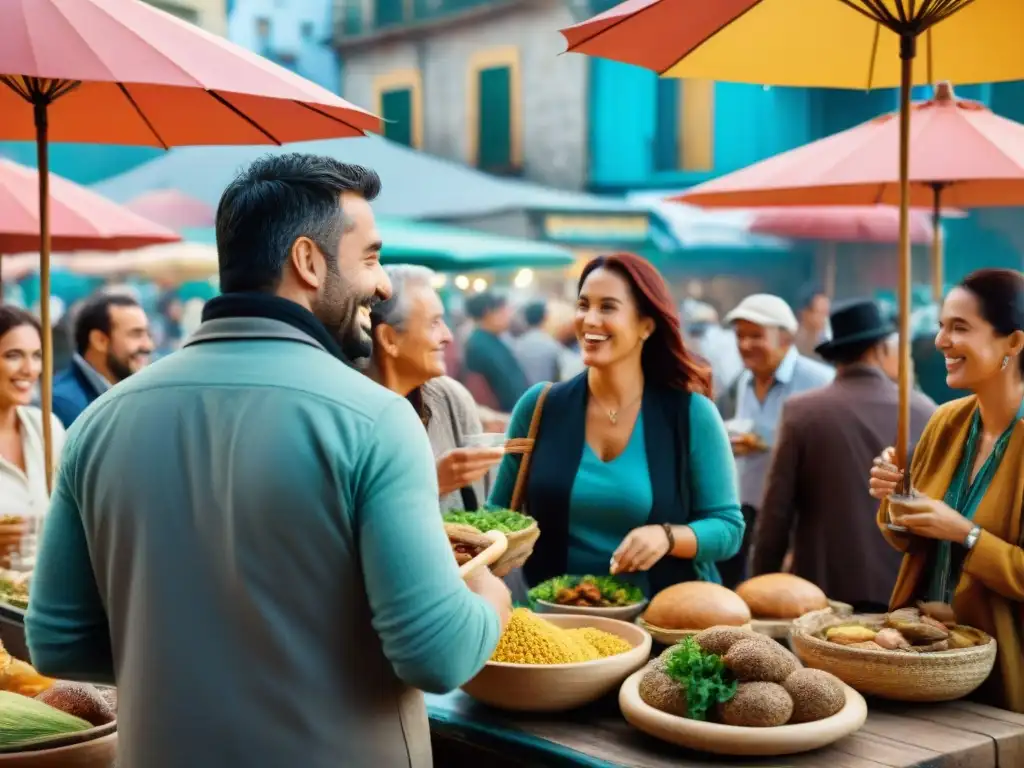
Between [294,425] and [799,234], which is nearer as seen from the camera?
[294,425]

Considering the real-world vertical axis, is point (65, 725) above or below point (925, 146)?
below

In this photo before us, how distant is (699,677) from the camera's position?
7.36 ft

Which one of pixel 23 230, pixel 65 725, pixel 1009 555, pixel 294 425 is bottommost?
pixel 65 725

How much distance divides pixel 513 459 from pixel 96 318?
10.2 feet

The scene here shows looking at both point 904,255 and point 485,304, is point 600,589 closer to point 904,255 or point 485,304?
point 904,255

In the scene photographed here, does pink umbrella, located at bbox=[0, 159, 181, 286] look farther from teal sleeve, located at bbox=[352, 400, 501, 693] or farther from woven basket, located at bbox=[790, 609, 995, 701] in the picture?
woven basket, located at bbox=[790, 609, 995, 701]

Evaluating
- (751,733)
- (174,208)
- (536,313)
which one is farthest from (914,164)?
(174,208)

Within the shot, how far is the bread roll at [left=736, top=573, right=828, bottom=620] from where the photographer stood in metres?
2.98

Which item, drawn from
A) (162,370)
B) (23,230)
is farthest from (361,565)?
(23,230)

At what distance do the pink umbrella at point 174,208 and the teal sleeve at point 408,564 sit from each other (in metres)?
8.70

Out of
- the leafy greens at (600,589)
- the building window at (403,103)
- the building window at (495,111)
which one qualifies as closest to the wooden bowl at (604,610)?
the leafy greens at (600,589)

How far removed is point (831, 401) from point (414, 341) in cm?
196

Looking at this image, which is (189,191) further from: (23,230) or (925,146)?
(925,146)

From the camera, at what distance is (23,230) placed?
4797 millimetres
